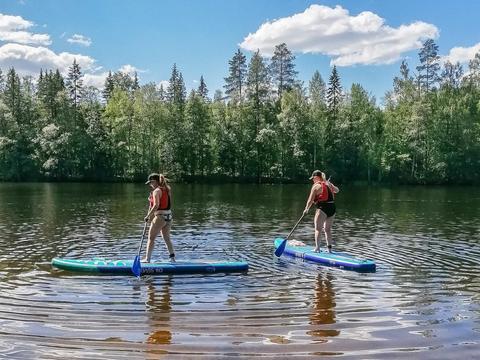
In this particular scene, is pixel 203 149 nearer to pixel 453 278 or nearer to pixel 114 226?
pixel 114 226

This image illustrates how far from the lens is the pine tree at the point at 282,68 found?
313 ft

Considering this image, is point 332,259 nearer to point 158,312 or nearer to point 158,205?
point 158,205

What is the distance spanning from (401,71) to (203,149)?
40248 millimetres

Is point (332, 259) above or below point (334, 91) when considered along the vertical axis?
below

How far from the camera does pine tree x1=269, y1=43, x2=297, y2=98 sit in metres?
95.5

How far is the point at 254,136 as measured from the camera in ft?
289

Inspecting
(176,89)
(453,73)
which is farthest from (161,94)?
(453,73)

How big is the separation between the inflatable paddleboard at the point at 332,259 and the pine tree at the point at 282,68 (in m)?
80.0

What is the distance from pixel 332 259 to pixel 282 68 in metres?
83.2

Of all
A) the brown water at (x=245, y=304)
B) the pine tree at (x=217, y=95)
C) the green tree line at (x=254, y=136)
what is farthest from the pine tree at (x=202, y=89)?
the brown water at (x=245, y=304)

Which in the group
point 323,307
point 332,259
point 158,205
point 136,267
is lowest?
point 323,307

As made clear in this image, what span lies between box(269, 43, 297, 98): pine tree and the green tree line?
1892 mm

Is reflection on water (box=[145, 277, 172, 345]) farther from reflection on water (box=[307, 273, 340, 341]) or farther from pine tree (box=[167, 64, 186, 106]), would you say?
pine tree (box=[167, 64, 186, 106])

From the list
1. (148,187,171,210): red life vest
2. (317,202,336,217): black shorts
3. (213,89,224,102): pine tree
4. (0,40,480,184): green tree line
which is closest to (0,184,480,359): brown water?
(317,202,336,217): black shorts
